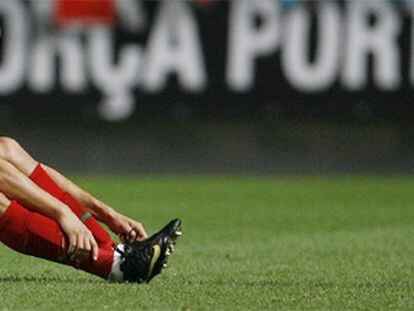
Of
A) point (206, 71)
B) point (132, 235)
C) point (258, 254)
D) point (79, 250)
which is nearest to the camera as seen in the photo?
point (79, 250)

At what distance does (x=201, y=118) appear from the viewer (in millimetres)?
13844

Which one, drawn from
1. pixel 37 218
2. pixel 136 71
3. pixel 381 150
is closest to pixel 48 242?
pixel 37 218

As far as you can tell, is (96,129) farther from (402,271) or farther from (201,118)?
(402,271)

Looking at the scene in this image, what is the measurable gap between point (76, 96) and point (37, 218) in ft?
29.5

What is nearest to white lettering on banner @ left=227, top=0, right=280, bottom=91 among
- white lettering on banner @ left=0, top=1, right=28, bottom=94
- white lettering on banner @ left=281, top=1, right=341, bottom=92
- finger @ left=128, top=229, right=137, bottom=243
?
white lettering on banner @ left=281, top=1, right=341, bottom=92

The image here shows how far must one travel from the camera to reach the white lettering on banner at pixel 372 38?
13.4m

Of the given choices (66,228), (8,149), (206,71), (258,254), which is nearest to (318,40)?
(206,71)

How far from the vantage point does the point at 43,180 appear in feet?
16.2

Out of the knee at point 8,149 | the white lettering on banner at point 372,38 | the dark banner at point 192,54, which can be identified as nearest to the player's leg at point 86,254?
the knee at point 8,149

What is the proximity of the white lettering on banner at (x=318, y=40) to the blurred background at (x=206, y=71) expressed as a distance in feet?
0.04

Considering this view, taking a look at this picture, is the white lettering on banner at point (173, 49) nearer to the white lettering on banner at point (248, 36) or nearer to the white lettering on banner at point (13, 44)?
the white lettering on banner at point (248, 36)

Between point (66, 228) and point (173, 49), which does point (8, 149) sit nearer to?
point (66, 228)

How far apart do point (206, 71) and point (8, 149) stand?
28.7 ft

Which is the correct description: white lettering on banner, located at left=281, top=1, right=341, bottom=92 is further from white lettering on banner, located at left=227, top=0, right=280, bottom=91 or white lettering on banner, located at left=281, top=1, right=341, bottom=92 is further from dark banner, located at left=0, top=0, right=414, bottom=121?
white lettering on banner, located at left=227, top=0, right=280, bottom=91
